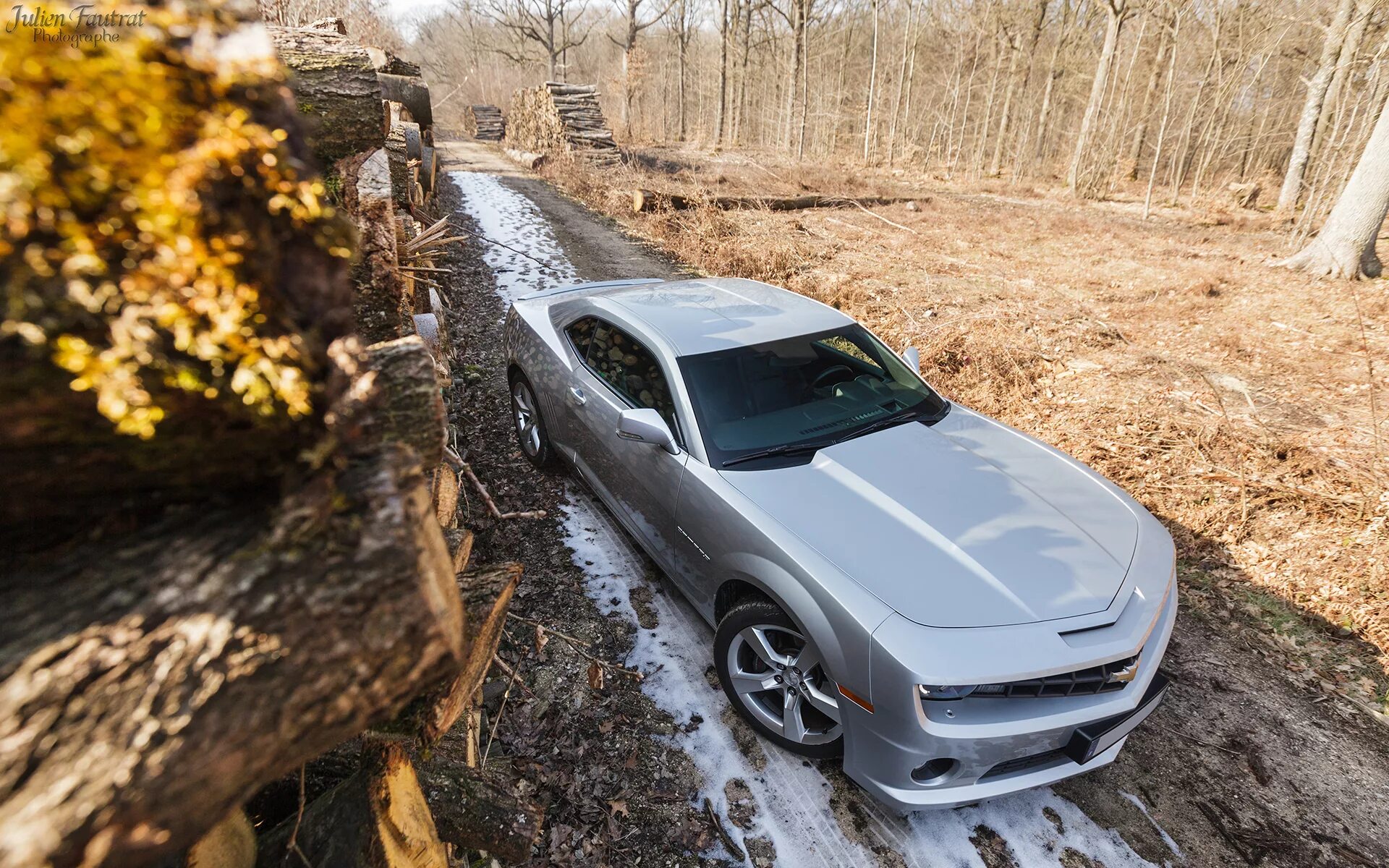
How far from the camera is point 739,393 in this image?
310cm

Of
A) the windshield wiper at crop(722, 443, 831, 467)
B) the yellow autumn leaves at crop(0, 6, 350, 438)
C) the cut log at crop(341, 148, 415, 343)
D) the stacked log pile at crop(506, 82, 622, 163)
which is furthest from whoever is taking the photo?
the stacked log pile at crop(506, 82, 622, 163)

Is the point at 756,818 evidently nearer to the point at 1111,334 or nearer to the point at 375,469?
the point at 375,469

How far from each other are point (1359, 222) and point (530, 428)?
37.5 feet

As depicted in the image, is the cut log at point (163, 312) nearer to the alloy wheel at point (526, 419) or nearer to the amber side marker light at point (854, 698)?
the amber side marker light at point (854, 698)

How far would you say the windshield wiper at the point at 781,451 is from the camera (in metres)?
2.80

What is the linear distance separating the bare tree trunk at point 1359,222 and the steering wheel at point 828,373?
9.58 m

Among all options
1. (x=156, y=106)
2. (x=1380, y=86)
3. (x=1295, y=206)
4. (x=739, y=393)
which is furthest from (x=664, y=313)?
(x=1295, y=206)

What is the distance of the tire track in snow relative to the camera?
2.29 metres

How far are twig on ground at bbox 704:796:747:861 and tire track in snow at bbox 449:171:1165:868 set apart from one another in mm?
23

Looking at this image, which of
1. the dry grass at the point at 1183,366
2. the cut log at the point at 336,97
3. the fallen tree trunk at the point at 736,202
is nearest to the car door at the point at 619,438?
the cut log at the point at 336,97

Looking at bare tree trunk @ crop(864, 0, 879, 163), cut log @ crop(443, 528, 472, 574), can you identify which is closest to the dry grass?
cut log @ crop(443, 528, 472, 574)

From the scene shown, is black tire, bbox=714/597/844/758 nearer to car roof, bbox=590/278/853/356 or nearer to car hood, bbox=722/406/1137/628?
car hood, bbox=722/406/1137/628

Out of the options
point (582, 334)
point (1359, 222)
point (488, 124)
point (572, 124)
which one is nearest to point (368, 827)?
point (582, 334)

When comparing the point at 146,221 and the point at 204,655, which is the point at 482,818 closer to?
the point at 204,655
